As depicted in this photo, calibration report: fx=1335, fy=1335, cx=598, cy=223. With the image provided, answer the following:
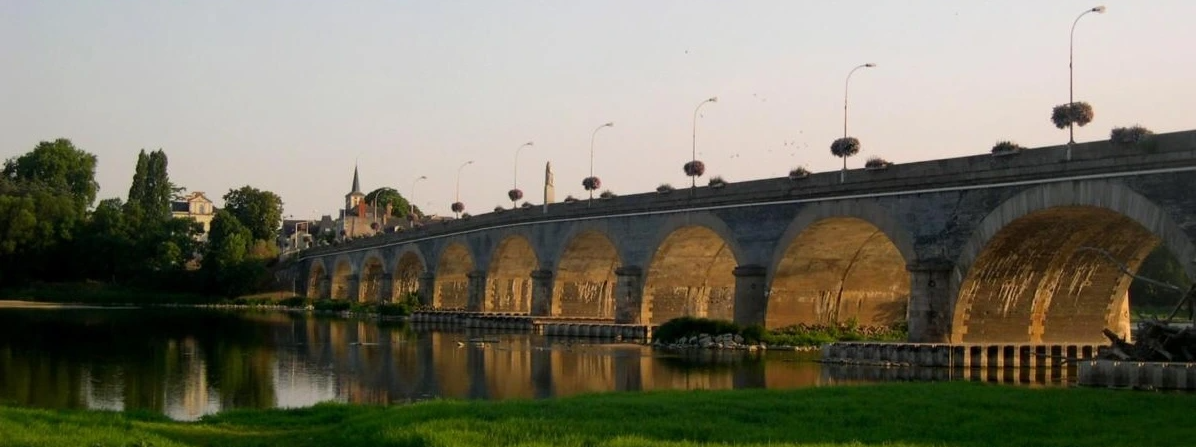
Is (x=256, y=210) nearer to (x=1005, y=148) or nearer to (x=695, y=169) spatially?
(x=695, y=169)

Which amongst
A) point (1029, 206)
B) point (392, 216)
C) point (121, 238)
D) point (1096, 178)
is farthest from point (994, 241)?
point (392, 216)

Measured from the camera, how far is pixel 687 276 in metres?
62.6

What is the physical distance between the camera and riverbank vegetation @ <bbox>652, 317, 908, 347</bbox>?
164 ft

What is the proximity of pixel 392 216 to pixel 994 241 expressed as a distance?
525ft

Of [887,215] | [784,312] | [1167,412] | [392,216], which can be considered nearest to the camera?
[1167,412]

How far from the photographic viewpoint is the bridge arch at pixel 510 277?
8200cm

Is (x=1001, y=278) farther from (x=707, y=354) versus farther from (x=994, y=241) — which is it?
(x=707, y=354)

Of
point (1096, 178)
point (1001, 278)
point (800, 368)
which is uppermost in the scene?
point (1096, 178)

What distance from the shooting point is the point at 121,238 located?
117500mm

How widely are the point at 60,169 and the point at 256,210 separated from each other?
71.2 feet

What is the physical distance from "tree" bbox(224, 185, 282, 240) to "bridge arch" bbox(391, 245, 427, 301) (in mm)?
29972

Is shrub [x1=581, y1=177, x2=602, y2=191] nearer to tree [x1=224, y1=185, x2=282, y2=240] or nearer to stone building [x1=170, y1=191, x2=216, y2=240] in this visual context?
tree [x1=224, y1=185, x2=282, y2=240]

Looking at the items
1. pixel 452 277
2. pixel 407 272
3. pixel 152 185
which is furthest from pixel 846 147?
pixel 152 185

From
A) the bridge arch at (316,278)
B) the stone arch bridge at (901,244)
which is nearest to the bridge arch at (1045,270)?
the stone arch bridge at (901,244)
